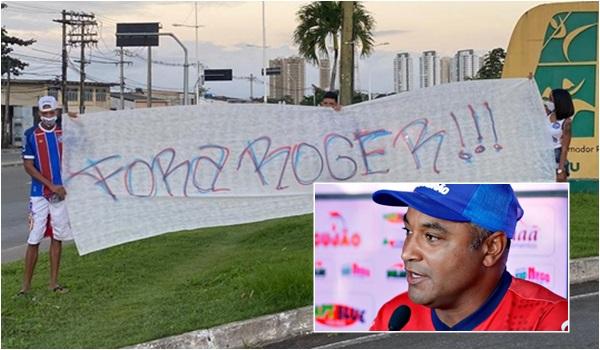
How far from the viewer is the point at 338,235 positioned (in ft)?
12.6

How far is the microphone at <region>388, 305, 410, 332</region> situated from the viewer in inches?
151

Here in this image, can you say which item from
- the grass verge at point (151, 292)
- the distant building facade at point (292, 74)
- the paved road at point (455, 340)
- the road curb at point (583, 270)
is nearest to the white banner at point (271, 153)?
the grass verge at point (151, 292)

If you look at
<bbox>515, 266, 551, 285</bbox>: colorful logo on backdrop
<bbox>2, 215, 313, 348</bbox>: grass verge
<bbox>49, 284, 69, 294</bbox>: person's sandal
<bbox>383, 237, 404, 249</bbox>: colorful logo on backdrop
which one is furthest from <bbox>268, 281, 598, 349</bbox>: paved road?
<bbox>49, 284, 69, 294</bbox>: person's sandal

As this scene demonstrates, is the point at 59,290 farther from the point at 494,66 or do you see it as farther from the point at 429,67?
the point at 494,66

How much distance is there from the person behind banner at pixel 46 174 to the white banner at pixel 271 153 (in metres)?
0.52

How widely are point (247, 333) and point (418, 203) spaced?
2993 millimetres

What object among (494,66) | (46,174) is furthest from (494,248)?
(494,66)

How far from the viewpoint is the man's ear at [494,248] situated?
141 inches

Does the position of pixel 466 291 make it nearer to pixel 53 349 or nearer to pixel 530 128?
pixel 530 128

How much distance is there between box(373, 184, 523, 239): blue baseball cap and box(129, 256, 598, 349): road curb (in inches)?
110

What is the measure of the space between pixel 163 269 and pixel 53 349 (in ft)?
9.35

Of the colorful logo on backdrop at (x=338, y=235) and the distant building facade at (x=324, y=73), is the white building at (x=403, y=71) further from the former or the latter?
the distant building facade at (x=324, y=73)

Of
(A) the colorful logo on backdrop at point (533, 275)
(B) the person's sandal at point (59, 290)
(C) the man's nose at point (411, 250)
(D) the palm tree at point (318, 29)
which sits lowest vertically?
(B) the person's sandal at point (59, 290)

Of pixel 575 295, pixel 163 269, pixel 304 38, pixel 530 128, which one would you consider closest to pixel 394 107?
pixel 530 128
